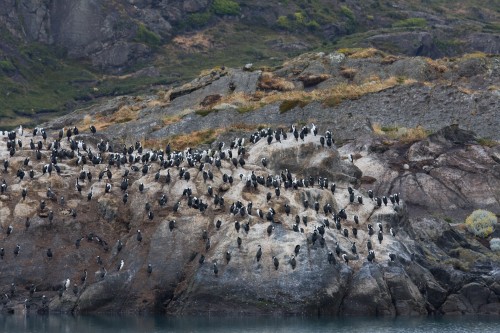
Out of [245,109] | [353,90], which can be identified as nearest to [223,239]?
[245,109]

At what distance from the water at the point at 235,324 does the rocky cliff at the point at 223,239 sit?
1118 mm

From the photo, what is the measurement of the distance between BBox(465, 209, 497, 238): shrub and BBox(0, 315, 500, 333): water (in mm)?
15970

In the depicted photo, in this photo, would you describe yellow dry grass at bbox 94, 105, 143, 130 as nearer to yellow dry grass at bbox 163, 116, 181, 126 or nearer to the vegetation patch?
yellow dry grass at bbox 163, 116, 181, 126

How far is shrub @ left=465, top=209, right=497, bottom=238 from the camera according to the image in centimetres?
7831

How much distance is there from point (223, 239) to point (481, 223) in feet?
76.8

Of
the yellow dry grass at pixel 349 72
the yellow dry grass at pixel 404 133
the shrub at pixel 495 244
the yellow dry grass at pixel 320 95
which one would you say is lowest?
the shrub at pixel 495 244

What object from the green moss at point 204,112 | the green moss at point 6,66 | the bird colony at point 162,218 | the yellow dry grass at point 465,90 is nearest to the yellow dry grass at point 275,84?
the green moss at point 204,112

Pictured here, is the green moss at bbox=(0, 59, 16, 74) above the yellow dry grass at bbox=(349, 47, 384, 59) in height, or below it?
below

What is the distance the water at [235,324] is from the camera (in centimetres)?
5881

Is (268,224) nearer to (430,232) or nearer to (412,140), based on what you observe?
(430,232)

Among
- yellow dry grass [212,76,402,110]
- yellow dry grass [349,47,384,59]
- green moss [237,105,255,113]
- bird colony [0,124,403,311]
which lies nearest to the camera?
bird colony [0,124,403,311]

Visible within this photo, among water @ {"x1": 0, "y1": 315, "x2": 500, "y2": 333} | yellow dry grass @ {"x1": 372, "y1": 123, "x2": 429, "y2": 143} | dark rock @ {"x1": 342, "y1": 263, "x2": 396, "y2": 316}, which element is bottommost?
water @ {"x1": 0, "y1": 315, "x2": 500, "y2": 333}

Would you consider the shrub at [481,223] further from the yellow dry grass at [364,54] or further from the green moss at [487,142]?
the yellow dry grass at [364,54]

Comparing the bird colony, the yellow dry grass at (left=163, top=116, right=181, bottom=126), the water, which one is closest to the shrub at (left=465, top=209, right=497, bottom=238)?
the bird colony
